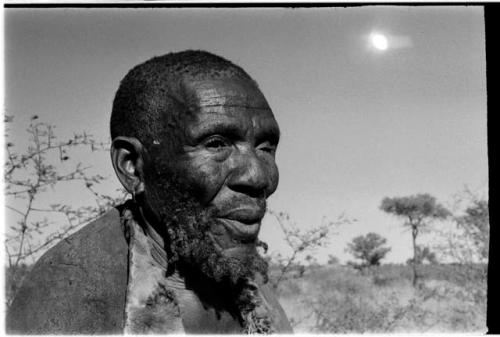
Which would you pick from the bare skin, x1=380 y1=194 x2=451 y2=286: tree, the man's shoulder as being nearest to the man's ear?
the bare skin

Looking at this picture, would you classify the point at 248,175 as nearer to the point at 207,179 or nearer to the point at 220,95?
the point at 207,179

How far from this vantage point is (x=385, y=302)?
485 inches

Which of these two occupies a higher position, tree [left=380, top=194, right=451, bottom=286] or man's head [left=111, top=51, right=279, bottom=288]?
tree [left=380, top=194, right=451, bottom=286]

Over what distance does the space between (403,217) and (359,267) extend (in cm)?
294

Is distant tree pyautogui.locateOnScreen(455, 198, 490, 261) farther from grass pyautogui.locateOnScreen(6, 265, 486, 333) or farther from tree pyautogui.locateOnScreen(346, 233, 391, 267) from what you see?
tree pyautogui.locateOnScreen(346, 233, 391, 267)

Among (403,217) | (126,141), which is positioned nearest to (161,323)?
(126,141)

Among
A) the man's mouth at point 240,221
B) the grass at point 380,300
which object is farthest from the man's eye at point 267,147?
the grass at point 380,300

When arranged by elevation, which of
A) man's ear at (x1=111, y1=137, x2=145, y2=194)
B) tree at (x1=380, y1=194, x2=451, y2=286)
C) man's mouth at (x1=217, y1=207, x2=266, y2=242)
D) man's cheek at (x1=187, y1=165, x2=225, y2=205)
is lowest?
man's mouth at (x1=217, y1=207, x2=266, y2=242)

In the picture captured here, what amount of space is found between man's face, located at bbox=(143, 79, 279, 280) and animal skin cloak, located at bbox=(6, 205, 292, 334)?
0.92ft

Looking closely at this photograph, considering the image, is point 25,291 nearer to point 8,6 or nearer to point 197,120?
point 197,120

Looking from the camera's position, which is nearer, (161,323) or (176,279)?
(161,323)

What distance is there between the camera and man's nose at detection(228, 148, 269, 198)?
2.52 meters

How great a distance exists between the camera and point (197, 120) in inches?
99.7

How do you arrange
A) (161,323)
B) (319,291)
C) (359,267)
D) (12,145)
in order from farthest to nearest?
1. (359,267)
2. (319,291)
3. (12,145)
4. (161,323)
